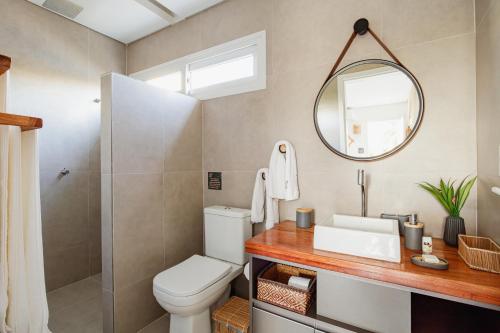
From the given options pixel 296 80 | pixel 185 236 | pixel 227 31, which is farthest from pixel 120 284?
pixel 227 31

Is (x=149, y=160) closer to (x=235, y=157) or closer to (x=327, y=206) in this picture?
(x=235, y=157)

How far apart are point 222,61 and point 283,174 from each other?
124 centimetres

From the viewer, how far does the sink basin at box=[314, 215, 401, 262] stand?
3.64 ft

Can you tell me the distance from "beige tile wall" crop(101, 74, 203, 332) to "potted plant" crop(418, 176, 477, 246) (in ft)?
5.89

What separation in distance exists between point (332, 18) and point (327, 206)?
1343 mm

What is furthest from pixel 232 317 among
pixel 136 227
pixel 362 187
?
pixel 362 187

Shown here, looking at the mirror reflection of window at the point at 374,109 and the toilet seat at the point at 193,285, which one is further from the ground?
the mirror reflection of window at the point at 374,109

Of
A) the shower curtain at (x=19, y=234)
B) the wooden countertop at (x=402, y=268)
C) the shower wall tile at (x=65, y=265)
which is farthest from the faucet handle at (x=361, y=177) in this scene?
the shower wall tile at (x=65, y=265)

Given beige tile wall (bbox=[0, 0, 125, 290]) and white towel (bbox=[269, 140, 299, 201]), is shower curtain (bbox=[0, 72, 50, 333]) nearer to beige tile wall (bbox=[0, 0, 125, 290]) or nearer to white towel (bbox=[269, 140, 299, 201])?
white towel (bbox=[269, 140, 299, 201])

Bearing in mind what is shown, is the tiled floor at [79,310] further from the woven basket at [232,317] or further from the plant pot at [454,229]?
the plant pot at [454,229]

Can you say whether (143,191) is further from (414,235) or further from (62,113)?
(414,235)

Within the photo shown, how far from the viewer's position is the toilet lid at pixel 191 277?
147 centimetres

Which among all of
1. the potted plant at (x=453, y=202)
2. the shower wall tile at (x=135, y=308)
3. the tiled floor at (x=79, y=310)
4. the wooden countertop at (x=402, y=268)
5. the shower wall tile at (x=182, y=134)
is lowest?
the tiled floor at (x=79, y=310)

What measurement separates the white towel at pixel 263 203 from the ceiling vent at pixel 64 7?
2323 mm
